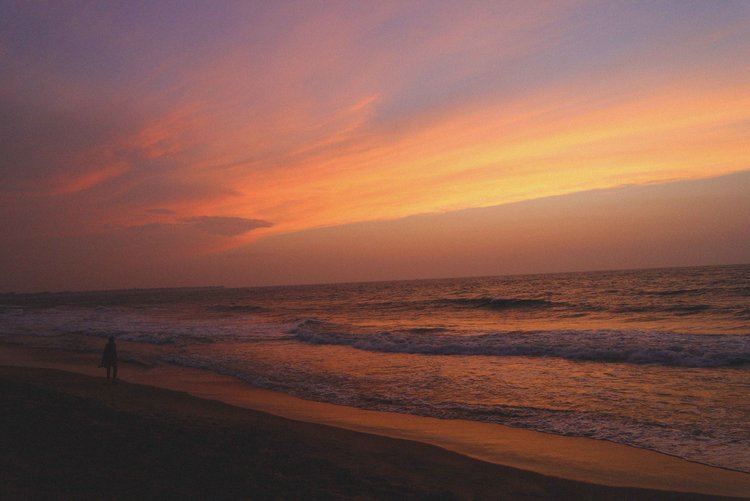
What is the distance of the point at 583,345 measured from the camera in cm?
1866

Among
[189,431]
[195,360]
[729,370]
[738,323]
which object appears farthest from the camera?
[738,323]

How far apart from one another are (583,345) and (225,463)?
15.6 m

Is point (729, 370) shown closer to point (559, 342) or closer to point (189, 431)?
point (559, 342)

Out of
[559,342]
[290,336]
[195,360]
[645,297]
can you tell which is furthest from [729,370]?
[645,297]

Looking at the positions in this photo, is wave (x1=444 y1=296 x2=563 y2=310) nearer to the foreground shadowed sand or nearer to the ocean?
the ocean

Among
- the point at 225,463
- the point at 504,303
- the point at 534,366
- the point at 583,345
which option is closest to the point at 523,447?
the point at 225,463

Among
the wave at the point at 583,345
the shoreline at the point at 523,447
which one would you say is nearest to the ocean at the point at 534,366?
the wave at the point at 583,345

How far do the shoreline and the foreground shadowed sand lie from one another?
1.26ft

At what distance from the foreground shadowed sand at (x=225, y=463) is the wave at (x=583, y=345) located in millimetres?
11075

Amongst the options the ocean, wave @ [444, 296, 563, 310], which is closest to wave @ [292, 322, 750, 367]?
the ocean

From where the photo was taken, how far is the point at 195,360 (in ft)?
64.6

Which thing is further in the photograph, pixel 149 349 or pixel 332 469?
pixel 149 349

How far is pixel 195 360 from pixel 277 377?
5730mm

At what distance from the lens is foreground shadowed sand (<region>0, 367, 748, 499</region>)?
19.2ft
